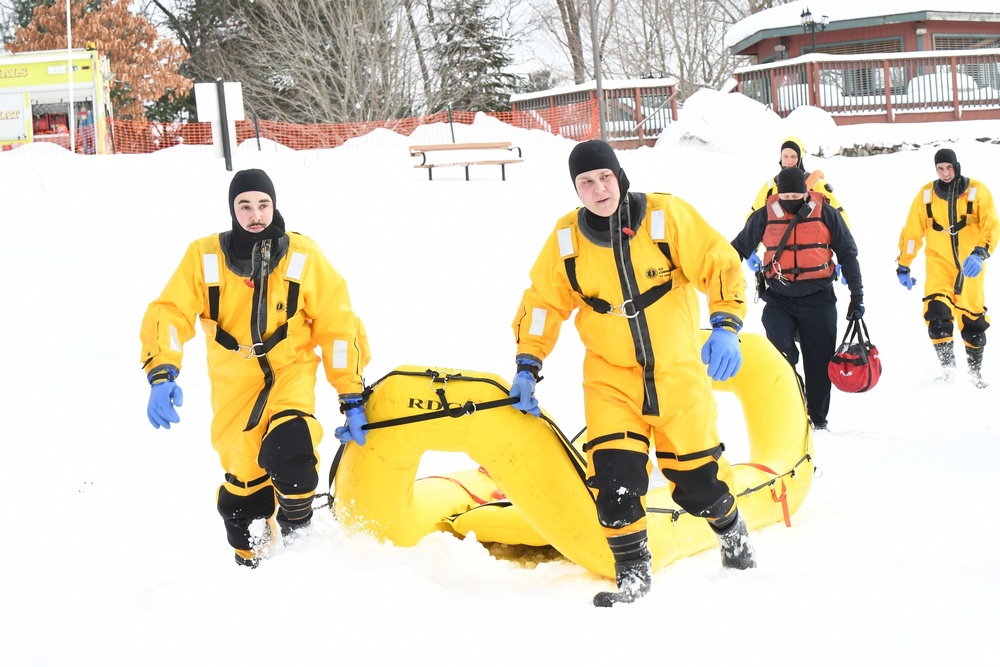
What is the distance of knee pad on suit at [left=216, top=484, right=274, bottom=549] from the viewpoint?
12.9 ft

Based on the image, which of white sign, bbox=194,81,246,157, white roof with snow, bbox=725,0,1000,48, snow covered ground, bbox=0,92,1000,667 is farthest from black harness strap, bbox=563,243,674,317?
white roof with snow, bbox=725,0,1000,48

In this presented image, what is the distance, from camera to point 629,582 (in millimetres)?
3535

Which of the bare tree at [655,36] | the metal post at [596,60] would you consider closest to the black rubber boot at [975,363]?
the metal post at [596,60]

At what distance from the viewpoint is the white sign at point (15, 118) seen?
1756cm

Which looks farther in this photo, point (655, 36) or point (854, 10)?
point (655, 36)

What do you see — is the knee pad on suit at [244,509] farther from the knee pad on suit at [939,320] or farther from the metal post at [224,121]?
the metal post at [224,121]

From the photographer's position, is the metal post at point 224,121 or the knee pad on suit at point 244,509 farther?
the metal post at point 224,121

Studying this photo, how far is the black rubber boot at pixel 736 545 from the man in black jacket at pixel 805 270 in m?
2.60

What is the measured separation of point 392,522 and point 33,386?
394cm

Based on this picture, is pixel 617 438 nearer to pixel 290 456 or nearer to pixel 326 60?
pixel 290 456

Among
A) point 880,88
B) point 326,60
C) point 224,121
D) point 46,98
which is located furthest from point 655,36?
point 224,121

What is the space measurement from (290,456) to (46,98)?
16.3 m

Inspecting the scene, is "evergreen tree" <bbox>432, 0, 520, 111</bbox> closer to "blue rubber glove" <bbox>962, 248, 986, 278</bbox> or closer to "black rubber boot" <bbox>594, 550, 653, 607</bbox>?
"blue rubber glove" <bbox>962, 248, 986, 278</bbox>

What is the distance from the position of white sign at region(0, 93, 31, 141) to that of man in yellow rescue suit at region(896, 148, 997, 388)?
15.2m
